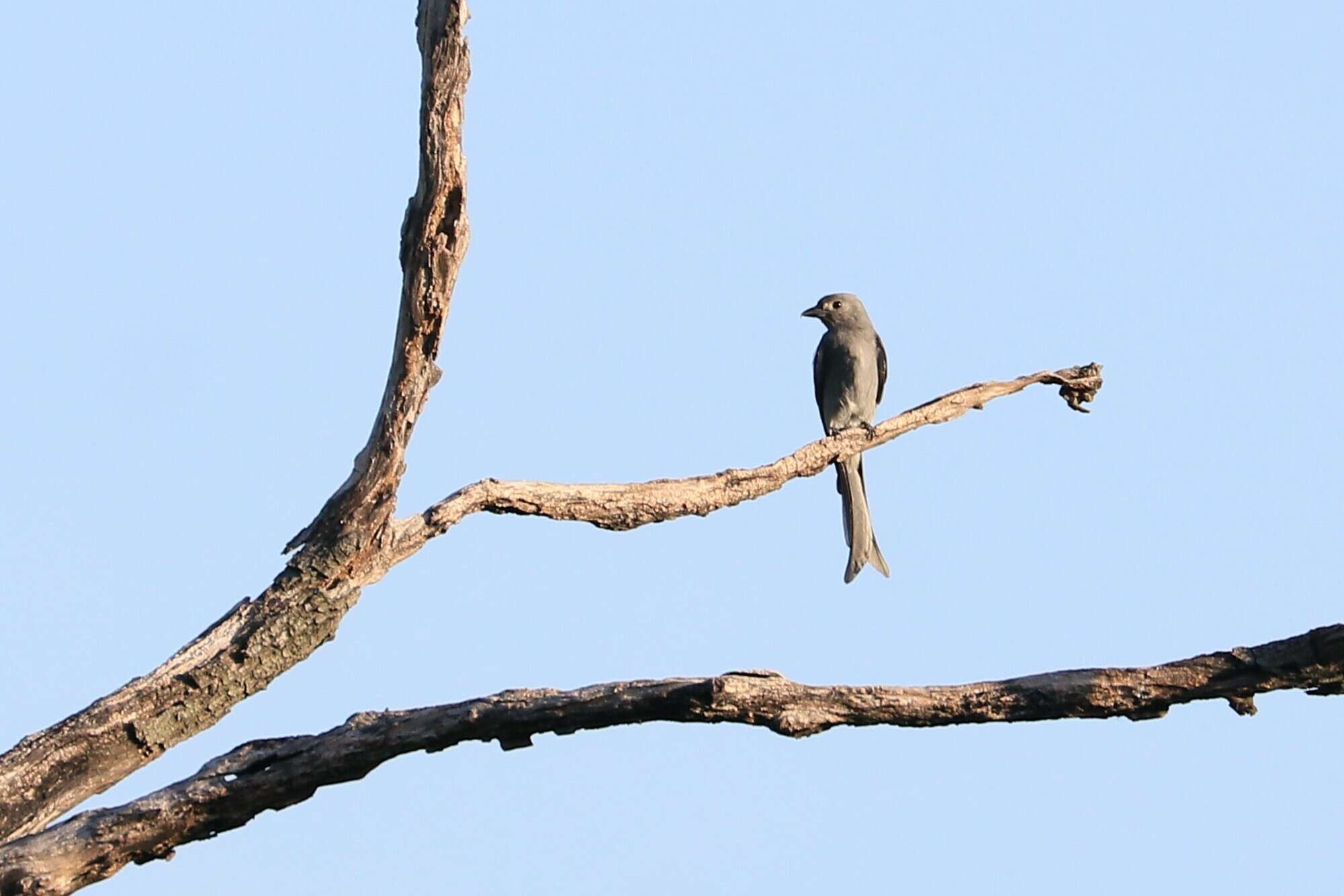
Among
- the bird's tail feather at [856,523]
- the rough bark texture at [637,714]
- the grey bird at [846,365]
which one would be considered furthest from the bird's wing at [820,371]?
the rough bark texture at [637,714]

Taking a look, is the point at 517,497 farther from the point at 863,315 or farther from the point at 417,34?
the point at 863,315

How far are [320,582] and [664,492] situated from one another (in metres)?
1.36

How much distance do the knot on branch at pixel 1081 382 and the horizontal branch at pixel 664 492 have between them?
217 mm

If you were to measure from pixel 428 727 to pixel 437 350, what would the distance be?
1218 mm

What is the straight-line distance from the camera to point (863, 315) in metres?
11.8

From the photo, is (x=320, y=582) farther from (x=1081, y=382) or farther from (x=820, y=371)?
(x=820, y=371)

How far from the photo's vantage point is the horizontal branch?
5434 mm

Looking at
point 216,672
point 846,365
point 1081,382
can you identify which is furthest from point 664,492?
point 846,365

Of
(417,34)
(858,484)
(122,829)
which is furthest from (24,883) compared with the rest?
(858,484)

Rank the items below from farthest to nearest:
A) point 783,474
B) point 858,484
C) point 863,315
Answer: point 863,315
point 858,484
point 783,474

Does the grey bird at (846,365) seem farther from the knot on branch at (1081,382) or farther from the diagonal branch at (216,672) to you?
the diagonal branch at (216,672)

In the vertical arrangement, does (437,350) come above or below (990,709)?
above

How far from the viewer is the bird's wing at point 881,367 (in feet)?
38.0

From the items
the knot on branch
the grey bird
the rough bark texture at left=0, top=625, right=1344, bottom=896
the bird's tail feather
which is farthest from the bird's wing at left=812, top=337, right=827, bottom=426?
the rough bark texture at left=0, top=625, right=1344, bottom=896
